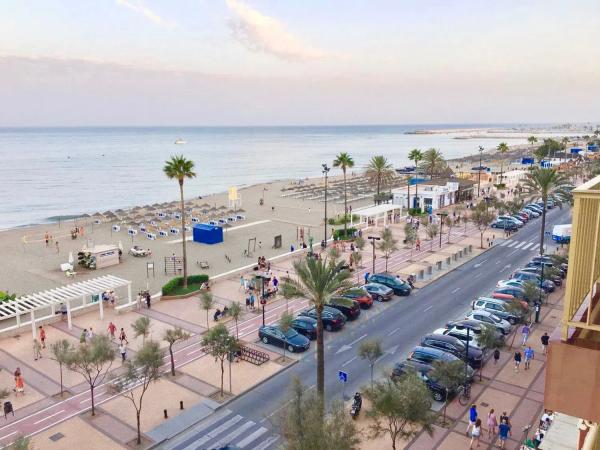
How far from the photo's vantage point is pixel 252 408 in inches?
767

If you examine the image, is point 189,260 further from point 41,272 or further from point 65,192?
point 65,192

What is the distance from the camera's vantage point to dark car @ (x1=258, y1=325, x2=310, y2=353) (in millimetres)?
24344

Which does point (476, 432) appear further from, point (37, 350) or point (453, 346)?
point (37, 350)

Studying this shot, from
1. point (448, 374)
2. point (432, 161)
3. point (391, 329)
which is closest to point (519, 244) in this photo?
point (391, 329)

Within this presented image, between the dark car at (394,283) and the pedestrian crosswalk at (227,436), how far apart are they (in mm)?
16067

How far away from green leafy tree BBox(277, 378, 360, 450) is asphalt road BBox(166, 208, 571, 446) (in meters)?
1.54

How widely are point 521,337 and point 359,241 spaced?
1556 cm

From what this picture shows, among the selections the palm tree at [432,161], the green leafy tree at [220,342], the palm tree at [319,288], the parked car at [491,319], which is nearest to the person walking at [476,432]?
the palm tree at [319,288]

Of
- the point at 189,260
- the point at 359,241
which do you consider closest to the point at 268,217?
the point at 189,260

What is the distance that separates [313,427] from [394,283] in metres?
21.7

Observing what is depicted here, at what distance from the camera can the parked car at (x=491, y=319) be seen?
25.9 meters

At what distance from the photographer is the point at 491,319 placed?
1032 inches

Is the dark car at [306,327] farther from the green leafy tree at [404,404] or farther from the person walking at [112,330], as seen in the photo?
the green leafy tree at [404,404]

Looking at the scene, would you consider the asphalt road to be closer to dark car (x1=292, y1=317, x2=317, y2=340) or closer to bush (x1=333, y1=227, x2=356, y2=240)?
dark car (x1=292, y1=317, x2=317, y2=340)
